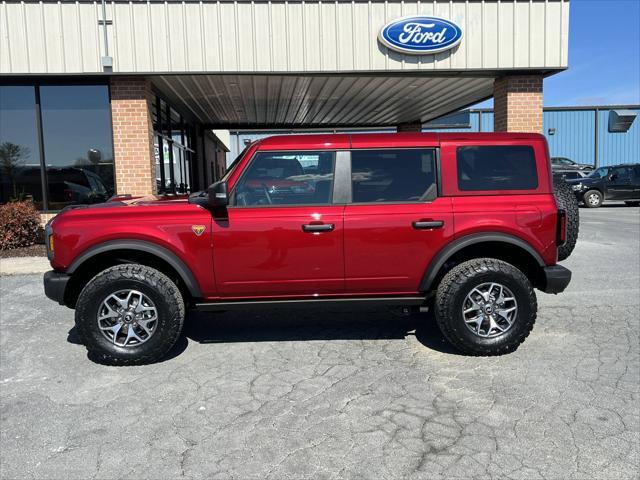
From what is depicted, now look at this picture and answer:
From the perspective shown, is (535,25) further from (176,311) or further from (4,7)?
(4,7)

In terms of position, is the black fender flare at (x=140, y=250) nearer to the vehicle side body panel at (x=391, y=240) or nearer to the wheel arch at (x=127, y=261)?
the wheel arch at (x=127, y=261)

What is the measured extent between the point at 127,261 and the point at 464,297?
2.93 meters

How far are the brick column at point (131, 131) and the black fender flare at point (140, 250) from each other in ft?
19.3

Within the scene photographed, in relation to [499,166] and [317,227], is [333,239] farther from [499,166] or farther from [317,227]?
[499,166]

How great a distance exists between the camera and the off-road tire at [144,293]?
4.25 m

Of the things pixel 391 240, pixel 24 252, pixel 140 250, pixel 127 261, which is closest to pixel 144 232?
pixel 140 250

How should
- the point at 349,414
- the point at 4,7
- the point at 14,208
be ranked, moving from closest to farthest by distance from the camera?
1. the point at 349,414
2. the point at 4,7
3. the point at 14,208

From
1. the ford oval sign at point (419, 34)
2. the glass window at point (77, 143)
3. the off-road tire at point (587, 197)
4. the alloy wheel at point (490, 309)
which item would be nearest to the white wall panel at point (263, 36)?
the ford oval sign at point (419, 34)

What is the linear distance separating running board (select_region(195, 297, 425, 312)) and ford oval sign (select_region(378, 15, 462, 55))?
6.69 meters

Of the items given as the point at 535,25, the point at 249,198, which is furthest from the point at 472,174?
the point at 535,25

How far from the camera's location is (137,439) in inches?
124

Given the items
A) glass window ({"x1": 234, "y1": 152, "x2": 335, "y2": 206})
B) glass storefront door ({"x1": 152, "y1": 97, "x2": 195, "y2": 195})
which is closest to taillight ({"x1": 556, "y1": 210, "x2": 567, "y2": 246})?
glass window ({"x1": 234, "y1": 152, "x2": 335, "y2": 206})

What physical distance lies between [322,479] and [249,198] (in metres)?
2.41

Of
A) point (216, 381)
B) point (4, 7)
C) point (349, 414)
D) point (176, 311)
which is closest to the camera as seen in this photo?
point (349, 414)
